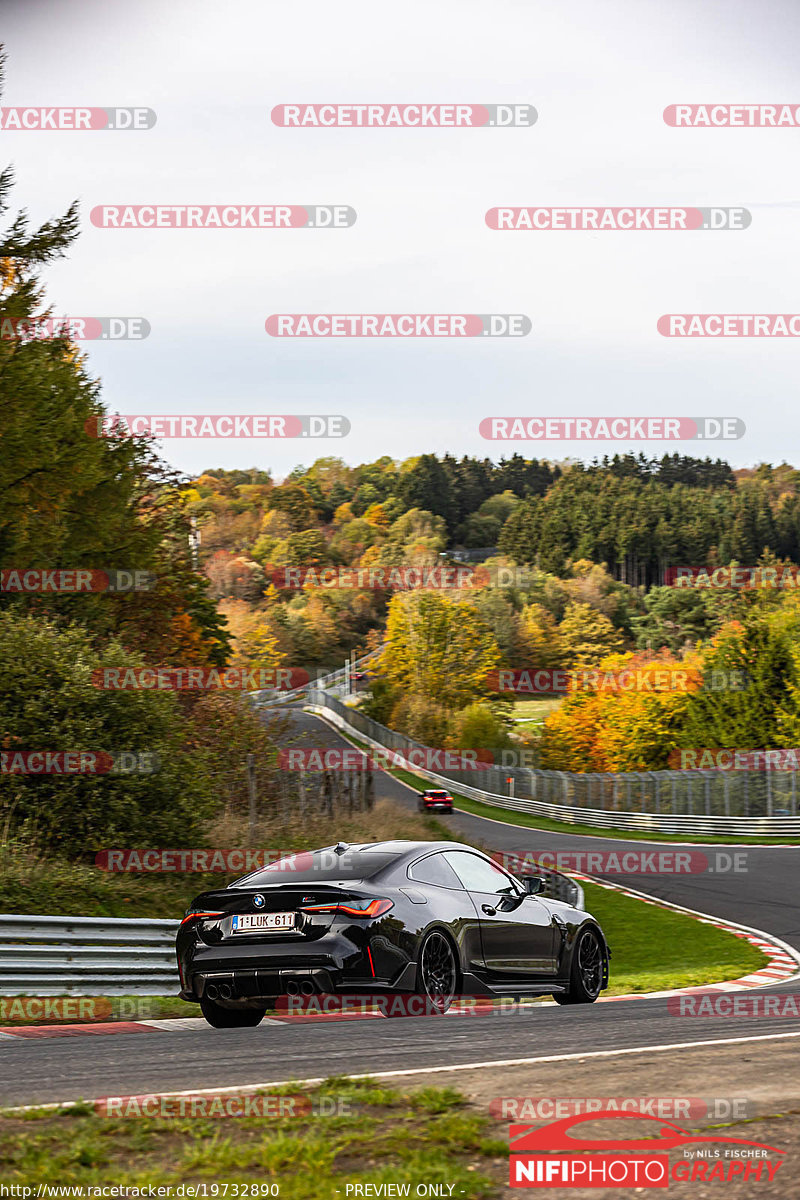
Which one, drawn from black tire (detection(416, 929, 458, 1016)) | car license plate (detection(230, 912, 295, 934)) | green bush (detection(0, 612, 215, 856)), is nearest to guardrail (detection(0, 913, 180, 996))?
car license plate (detection(230, 912, 295, 934))

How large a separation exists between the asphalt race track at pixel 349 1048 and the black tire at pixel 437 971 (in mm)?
225

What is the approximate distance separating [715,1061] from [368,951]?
266 cm

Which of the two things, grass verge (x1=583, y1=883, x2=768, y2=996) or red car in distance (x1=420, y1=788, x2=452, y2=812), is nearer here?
grass verge (x1=583, y1=883, x2=768, y2=996)

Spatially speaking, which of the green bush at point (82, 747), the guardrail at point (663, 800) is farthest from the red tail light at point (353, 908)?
the guardrail at point (663, 800)

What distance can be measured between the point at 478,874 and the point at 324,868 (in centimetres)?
137

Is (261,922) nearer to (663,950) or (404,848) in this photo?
(404,848)

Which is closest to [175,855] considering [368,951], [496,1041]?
[368,951]

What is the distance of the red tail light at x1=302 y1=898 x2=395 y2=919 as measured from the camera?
834 cm

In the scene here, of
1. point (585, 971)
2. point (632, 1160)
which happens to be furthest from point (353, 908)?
point (632, 1160)

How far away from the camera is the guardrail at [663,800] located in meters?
42.6

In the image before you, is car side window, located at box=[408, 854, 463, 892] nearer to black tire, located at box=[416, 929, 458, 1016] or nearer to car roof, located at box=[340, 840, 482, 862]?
car roof, located at box=[340, 840, 482, 862]

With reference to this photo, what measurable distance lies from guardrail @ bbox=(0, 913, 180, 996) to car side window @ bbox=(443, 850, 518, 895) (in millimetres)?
2941

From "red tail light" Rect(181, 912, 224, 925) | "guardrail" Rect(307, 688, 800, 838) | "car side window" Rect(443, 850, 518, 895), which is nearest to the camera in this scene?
"red tail light" Rect(181, 912, 224, 925)

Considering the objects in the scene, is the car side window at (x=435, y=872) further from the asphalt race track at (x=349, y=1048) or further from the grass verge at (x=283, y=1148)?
the grass verge at (x=283, y=1148)
